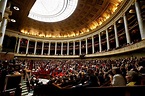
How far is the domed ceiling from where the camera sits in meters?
17.4

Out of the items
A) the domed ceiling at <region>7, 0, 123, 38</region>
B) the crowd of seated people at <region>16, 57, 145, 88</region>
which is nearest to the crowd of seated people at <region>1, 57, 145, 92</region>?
the crowd of seated people at <region>16, 57, 145, 88</region>

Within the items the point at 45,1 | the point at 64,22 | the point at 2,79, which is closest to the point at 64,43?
the point at 64,22

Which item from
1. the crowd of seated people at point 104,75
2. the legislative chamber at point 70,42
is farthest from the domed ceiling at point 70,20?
the crowd of seated people at point 104,75

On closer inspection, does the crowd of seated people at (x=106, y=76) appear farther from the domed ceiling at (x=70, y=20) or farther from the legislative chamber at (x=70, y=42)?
the domed ceiling at (x=70, y=20)

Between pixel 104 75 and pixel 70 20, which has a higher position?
pixel 70 20

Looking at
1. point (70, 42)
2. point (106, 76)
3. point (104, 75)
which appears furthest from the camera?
point (70, 42)

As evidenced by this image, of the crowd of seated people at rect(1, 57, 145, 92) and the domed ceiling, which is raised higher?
the domed ceiling

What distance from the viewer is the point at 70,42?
32.8m

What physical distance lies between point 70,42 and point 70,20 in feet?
26.6

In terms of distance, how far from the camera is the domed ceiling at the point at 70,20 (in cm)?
1736

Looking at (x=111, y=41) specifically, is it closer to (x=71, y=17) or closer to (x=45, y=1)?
(x=71, y=17)

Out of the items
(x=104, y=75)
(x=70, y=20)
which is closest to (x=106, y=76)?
(x=104, y=75)

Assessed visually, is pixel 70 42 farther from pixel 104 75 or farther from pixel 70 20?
pixel 104 75

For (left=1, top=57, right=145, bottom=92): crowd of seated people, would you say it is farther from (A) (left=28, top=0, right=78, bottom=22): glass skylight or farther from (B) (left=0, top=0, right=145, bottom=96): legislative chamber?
(A) (left=28, top=0, right=78, bottom=22): glass skylight
